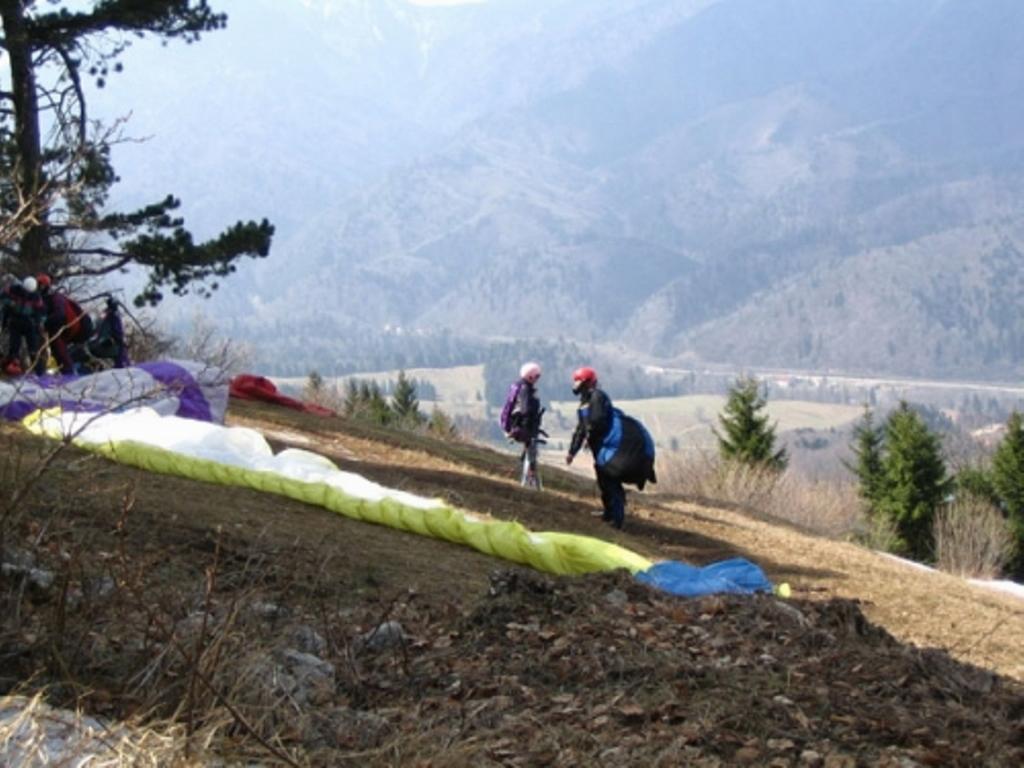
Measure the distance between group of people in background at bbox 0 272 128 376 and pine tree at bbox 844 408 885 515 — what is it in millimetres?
33305

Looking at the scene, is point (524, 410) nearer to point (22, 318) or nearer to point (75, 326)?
point (75, 326)

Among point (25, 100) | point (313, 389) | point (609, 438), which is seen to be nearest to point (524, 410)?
point (609, 438)

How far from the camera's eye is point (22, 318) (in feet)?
58.7

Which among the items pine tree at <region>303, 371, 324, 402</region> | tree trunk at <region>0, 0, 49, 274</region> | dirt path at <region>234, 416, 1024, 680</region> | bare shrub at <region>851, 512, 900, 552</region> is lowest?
bare shrub at <region>851, 512, 900, 552</region>

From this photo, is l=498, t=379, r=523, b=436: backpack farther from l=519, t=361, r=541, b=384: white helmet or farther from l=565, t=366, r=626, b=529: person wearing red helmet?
l=565, t=366, r=626, b=529: person wearing red helmet

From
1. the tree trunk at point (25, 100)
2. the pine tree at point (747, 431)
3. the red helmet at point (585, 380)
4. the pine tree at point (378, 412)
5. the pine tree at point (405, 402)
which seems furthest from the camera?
the pine tree at point (405, 402)

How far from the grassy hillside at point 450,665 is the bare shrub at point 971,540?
3511 centimetres

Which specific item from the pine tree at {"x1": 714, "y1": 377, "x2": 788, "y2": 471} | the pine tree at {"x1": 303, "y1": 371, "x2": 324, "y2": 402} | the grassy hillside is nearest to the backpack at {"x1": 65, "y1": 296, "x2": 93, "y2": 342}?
the grassy hillside

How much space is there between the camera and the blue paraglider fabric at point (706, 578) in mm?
10398

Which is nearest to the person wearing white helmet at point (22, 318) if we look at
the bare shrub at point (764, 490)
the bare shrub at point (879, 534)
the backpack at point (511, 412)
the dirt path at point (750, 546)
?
the dirt path at point (750, 546)

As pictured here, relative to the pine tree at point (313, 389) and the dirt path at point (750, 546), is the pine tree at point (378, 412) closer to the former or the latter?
the pine tree at point (313, 389)

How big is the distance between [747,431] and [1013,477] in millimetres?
8885

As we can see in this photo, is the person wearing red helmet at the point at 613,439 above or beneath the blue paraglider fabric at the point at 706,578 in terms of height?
above

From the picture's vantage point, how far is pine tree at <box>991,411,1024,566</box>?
4578cm
